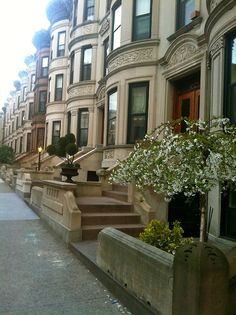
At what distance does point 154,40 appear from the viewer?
1223 cm

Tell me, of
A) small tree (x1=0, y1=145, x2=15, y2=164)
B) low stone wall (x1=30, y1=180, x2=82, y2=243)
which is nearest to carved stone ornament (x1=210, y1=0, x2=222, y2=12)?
low stone wall (x1=30, y1=180, x2=82, y2=243)

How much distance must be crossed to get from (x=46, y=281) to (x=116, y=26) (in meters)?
11.4

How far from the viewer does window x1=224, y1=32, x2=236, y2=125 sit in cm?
728

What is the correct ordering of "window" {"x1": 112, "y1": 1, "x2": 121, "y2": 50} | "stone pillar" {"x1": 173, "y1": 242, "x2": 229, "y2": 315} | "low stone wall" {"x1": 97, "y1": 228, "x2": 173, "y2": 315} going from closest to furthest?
1. "stone pillar" {"x1": 173, "y1": 242, "x2": 229, "y2": 315}
2. "low stone wall" {"x1": 97, "y1": 228, "x2": 173, "y2": 315}
3. "window" {"x1": 112, "y1": 1, "x2": 121, "y2": 50}

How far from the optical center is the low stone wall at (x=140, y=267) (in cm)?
366

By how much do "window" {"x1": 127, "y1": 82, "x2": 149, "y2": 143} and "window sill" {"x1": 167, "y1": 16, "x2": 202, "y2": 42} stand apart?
173 cm

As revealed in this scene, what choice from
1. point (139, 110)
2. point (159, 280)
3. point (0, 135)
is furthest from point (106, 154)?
point (0, 135)

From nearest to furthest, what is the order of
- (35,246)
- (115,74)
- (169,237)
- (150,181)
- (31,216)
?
(150,181), (169,237), (35,246), (31,216), (115,74)

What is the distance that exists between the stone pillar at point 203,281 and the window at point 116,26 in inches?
463

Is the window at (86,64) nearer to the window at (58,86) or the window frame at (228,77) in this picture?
the window at (58,86)

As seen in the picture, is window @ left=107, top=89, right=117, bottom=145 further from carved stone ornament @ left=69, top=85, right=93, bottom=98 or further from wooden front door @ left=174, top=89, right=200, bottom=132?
carved stone ornament @ left=69, top=85, right=93, bottom=98

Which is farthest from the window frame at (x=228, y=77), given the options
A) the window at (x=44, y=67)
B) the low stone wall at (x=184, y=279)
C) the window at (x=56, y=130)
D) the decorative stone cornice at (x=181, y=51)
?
the window at (x=44, y=67)

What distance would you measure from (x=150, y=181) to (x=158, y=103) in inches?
312

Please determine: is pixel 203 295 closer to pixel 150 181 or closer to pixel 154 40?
pixel 150 181
